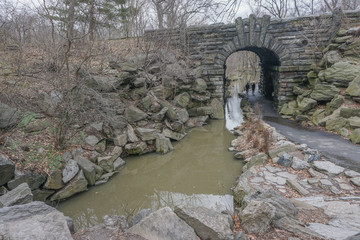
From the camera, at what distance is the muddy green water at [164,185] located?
5.16 meters

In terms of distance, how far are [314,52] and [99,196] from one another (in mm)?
12103

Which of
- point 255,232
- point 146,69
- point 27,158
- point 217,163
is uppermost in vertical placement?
point 146,69

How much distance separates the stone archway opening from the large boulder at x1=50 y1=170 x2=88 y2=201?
11328 mm

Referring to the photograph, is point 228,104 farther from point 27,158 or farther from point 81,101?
point 27,158

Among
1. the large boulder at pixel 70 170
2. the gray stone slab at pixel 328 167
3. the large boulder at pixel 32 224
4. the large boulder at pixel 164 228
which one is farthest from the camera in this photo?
the large boulder at pixel 70 170

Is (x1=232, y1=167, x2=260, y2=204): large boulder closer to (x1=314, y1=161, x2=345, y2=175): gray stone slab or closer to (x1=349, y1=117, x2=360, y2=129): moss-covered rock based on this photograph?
(x1=314, y1=161, x2=345, y2=175): gray stone slab

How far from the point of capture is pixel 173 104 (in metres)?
11.2

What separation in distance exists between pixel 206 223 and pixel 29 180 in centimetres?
424

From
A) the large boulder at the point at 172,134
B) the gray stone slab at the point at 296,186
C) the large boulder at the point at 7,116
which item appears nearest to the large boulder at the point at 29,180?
the large boulder at the point at 7,116

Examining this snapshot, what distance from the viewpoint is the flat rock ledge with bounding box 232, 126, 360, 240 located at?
2.77m

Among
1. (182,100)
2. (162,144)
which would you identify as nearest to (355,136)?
(162,144)

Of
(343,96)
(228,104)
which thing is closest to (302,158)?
(343,96)

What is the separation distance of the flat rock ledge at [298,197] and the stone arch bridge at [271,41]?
6.35 meters

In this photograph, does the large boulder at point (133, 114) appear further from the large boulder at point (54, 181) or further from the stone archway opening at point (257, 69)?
the stone archway opening at point (257, 69)
